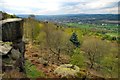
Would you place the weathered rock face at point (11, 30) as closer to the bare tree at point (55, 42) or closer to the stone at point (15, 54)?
the stone at point (15, 54)

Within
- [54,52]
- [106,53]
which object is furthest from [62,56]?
[106,53]

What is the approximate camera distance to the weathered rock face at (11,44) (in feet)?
56.1

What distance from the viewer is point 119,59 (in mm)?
48094

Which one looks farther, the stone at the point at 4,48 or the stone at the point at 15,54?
the stone at the point at 15,54

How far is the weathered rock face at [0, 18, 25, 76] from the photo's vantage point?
56.1ft

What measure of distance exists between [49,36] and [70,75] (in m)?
31.5

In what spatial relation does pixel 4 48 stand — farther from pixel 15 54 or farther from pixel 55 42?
pixel 55 42

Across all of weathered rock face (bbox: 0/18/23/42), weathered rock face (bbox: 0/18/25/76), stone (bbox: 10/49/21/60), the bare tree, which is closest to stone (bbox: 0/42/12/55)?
weathered rock face (bbox: 0/18/25/76)

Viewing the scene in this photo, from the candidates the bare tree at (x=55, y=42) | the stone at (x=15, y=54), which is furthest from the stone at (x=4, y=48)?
the bare tree at (x=55, y=42)

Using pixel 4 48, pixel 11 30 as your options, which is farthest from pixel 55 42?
pixel 4 48

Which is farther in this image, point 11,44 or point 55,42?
point 55,42

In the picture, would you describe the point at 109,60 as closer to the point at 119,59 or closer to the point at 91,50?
the point at 119,59

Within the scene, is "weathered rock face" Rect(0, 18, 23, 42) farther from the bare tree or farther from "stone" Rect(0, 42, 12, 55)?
the bare tree

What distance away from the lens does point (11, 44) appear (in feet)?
63.3
